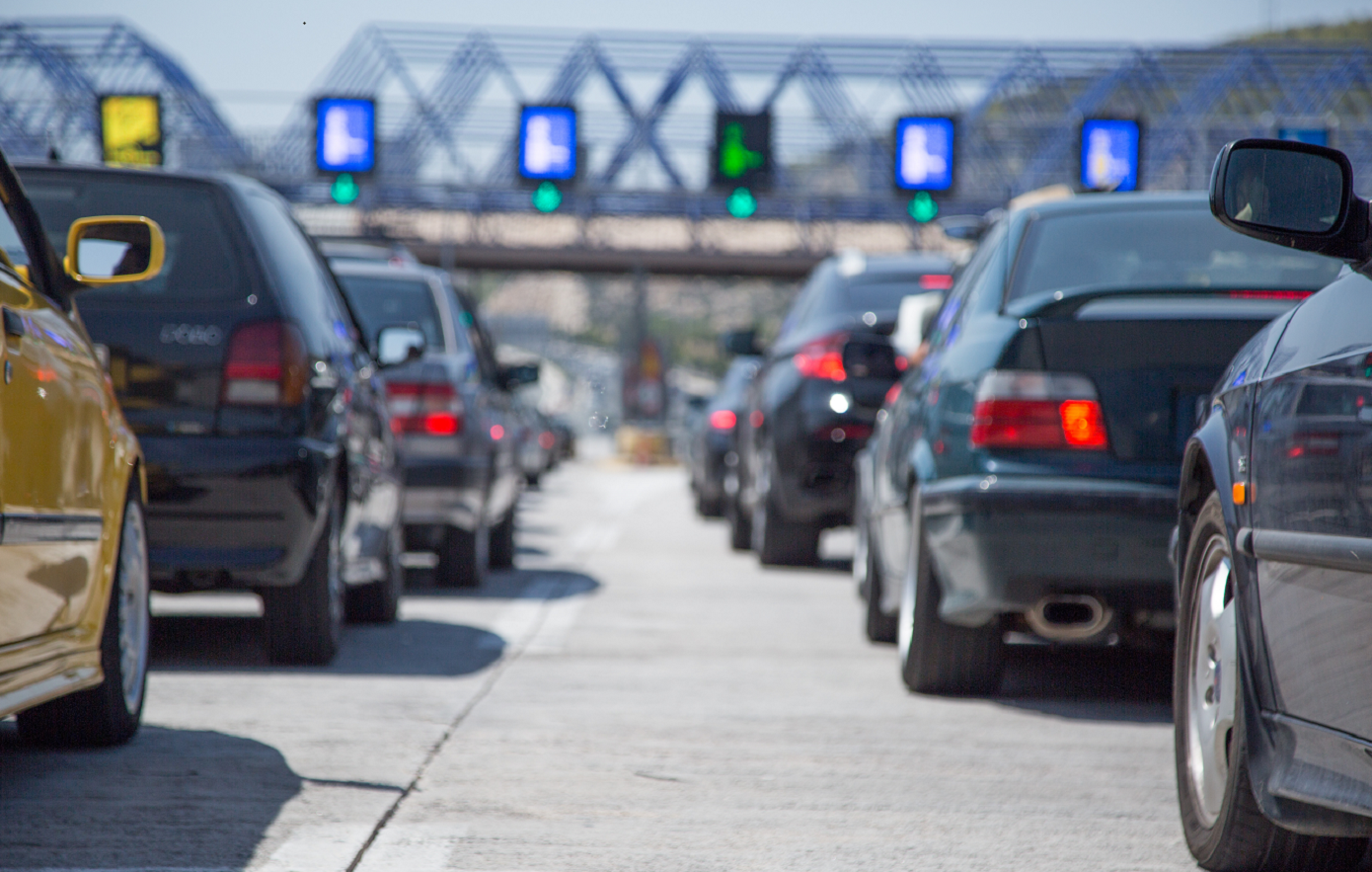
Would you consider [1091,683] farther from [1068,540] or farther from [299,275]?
[299,275]

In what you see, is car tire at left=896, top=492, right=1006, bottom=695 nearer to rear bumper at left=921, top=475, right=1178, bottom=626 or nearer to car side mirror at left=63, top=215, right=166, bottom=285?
rear bumper at left=921, top=475, right=1178, bottom=626

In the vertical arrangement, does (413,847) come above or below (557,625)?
above

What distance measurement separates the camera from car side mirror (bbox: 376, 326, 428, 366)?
8.44m

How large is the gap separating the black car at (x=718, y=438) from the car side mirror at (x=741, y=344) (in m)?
1.99

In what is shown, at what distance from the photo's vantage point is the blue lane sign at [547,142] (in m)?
34.4

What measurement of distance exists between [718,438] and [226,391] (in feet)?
35.9

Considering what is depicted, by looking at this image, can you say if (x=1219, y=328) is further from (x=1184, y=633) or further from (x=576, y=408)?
(x=576, y=408)

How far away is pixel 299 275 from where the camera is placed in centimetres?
700

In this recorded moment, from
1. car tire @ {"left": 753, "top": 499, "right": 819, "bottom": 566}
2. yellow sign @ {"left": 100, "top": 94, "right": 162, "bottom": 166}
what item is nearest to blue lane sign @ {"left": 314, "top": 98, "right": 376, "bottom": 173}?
yellow sign @ {"left": 100, "top": 94, "right": 162, "bottom": 166}

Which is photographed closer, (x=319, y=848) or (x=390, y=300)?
(x=319, y=848)

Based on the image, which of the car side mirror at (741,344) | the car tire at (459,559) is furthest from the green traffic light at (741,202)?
the car tire at (459,559)

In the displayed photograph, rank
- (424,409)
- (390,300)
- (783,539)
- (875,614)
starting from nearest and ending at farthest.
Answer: (875,614) < (424,409) < (390,300) < (783,539)

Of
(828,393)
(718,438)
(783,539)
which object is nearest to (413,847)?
(828,393)

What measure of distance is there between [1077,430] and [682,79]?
5778 cm
